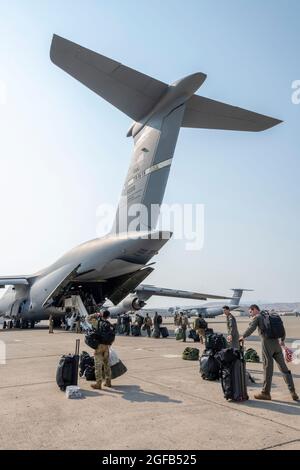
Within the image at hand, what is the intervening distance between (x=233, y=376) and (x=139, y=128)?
13132 mm

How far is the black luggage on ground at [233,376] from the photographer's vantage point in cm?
538

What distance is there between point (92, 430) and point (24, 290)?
21.5m

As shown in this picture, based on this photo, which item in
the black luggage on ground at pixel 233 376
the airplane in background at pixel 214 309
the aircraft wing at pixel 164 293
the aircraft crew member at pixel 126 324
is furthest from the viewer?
the airplane in background at pixel 214 309

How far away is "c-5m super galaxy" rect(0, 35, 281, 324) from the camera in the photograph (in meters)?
13.3

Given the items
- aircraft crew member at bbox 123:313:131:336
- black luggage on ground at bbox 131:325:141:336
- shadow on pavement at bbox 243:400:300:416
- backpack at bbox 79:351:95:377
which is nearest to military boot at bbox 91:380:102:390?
backpack at bbox 79:351:95:377

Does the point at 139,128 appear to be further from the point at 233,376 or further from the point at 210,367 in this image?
the point at 233,376

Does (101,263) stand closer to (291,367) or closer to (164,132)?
(164,132)

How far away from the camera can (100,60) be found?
12828 millimetres

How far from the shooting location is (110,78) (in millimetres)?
13602

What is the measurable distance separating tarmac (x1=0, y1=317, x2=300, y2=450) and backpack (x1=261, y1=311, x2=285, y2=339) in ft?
3.07

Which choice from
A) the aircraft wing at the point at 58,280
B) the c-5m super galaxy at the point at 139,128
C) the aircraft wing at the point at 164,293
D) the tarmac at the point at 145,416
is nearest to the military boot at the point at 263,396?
the tarmac at the point at 145,416

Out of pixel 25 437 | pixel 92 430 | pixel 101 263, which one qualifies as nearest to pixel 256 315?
pixel 92 430

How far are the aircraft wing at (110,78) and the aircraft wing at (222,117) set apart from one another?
1.95 meters

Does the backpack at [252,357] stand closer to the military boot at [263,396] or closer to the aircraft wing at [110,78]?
the military boot at [263,396]
